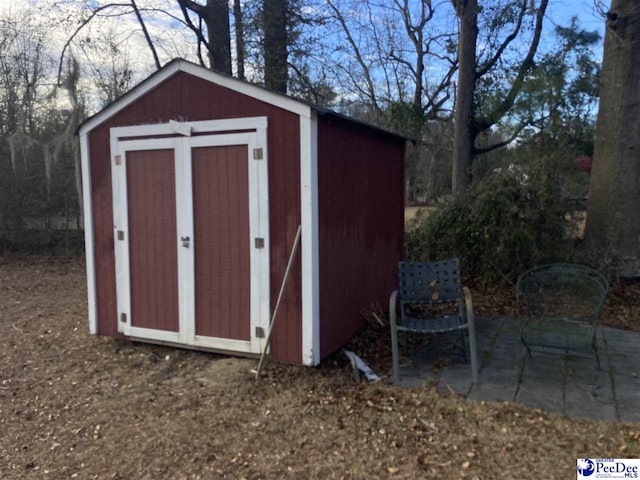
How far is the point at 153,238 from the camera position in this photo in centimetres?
455

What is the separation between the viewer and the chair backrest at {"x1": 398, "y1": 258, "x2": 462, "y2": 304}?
450cm

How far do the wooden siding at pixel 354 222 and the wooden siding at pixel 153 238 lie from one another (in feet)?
4.62

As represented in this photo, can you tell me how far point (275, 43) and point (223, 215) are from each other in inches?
272

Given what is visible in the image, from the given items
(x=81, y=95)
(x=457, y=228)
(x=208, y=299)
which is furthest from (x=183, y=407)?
(x=81, y=95)

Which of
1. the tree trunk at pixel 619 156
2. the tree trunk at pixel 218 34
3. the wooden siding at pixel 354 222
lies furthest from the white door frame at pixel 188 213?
the tree trunk at pixel 218 34

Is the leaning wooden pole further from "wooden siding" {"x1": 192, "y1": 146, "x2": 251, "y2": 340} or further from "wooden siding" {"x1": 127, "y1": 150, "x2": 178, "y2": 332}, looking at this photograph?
"wooden siding" {"x1": 127, "y1": 150, "x2": 178, "y2": 332}

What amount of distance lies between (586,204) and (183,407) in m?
6.39

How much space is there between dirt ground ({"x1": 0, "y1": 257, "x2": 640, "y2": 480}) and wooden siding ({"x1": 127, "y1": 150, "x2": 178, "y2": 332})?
417 mm

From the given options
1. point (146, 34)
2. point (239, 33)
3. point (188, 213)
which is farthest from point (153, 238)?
point (146, 34)

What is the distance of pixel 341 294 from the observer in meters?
4.52

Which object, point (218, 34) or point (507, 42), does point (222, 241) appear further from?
point (507, 42)

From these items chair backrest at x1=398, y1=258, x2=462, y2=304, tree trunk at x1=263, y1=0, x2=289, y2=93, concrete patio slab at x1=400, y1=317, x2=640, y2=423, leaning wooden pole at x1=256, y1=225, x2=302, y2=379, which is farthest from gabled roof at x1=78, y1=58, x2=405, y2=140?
tree trunk at x1=263, y1=0, x2=289, y2=93

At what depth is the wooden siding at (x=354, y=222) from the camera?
418 cm

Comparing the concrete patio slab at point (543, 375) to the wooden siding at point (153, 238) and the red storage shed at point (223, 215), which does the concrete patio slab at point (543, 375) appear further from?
the wooden siding at point (153, 238)
